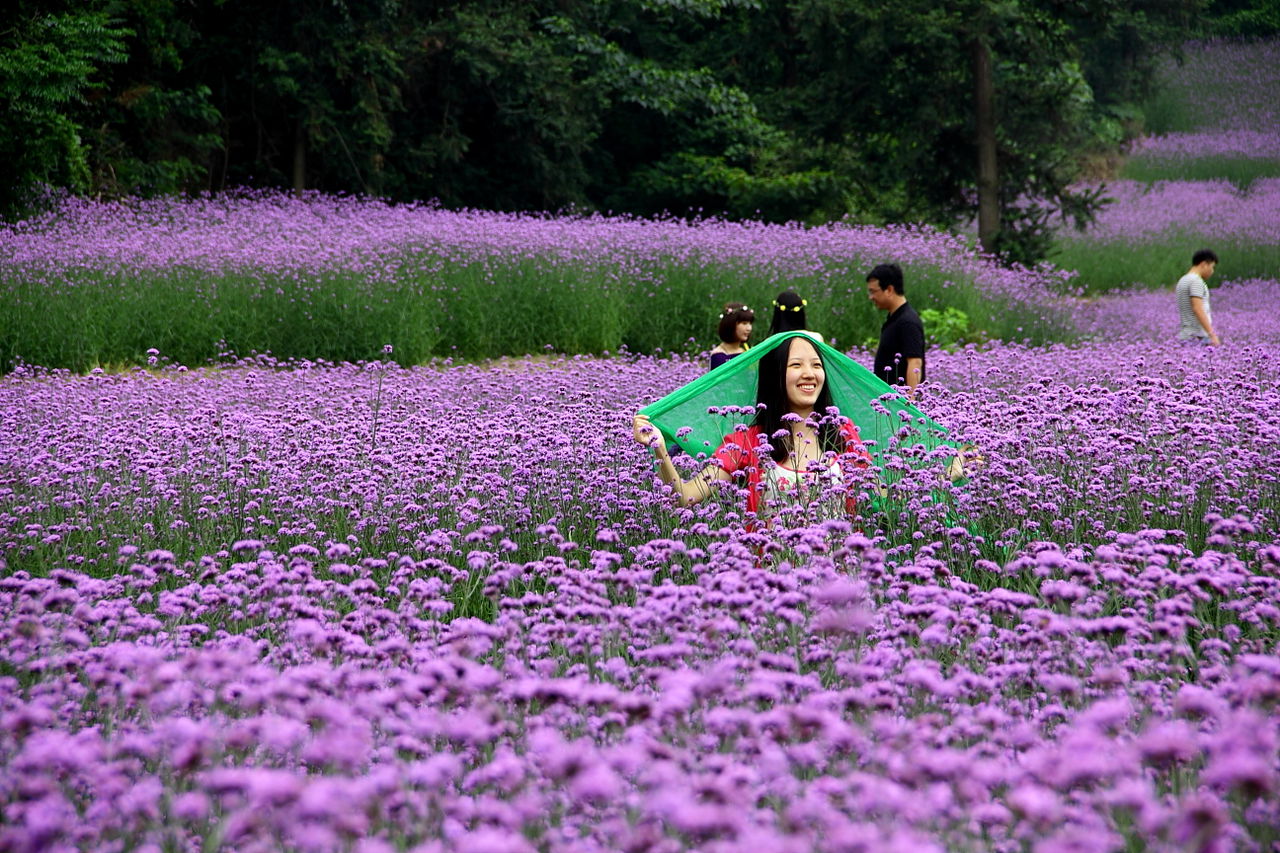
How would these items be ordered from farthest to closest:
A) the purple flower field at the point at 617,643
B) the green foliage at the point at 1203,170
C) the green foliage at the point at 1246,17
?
the green foliage at the point at 1246,17, the green foliage at the point at 1203,170, the purple flower field at the point at 617,643

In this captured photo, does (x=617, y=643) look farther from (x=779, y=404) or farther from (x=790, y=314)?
(x=790, y=314)

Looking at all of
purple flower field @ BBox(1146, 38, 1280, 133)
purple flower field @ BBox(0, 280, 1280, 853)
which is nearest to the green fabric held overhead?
purple flower field @ BBox(0, 280, 1280, 853)

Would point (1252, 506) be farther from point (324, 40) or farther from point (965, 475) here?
point (324, 40)

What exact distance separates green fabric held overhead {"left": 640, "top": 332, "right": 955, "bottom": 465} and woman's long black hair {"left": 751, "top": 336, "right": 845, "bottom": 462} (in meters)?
0.05

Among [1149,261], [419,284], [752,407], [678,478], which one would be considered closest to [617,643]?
[678,478]

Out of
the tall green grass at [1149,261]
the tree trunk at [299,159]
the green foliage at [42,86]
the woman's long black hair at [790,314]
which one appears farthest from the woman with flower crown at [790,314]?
the tree trunk at [299,159]

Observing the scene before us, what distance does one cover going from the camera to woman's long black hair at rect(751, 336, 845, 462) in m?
5.04

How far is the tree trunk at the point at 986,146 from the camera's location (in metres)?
17.7

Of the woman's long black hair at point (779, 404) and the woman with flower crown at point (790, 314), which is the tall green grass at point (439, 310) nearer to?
the woman with flower crown at point (790, 314)

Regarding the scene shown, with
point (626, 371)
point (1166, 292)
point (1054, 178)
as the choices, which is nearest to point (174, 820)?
point (626, 371)

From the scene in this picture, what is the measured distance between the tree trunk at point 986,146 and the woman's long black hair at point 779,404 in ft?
44.6

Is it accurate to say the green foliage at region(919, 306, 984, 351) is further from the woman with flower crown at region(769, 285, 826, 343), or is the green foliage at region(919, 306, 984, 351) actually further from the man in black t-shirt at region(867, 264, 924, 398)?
the woman with flower crown at region(769, 285, 826, 343)

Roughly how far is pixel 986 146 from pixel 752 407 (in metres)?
14.3

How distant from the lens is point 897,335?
7332 mm
